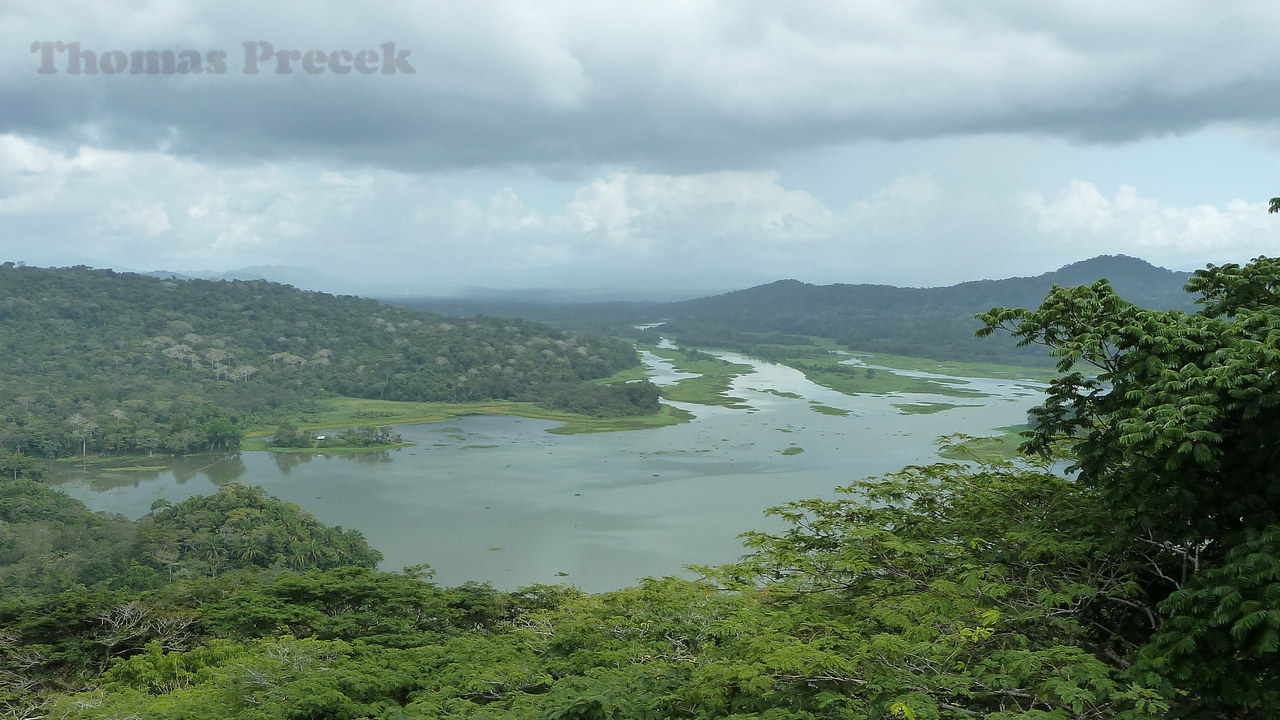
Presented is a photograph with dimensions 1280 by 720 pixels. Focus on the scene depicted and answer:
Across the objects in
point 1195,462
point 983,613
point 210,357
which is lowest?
point 210,357

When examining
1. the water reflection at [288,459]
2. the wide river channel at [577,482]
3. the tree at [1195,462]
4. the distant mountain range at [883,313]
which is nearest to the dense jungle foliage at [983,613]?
A: the tree at [1195,462]

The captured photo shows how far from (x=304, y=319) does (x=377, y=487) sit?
4585 cm

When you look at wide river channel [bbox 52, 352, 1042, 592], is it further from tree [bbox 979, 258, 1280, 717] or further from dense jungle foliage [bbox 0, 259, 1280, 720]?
tree [bbox 979, 258, 1280, 717]

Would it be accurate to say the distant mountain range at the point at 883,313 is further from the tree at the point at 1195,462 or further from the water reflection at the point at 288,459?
the tree at the point at 1195,462

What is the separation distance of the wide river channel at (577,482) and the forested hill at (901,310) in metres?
39.5

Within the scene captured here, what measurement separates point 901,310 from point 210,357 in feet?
305

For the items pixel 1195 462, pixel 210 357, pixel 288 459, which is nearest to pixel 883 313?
pixel 210 357

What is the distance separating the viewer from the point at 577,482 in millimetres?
27812

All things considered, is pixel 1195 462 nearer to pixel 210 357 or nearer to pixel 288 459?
pixel 288 459

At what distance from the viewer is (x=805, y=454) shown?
101 feet

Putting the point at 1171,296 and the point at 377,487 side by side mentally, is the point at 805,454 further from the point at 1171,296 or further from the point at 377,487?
the point at 1171,296

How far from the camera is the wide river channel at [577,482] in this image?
19.8 metres

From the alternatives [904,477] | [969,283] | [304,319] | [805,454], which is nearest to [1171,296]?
[969,283]

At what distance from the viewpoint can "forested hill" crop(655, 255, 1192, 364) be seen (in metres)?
82.4
